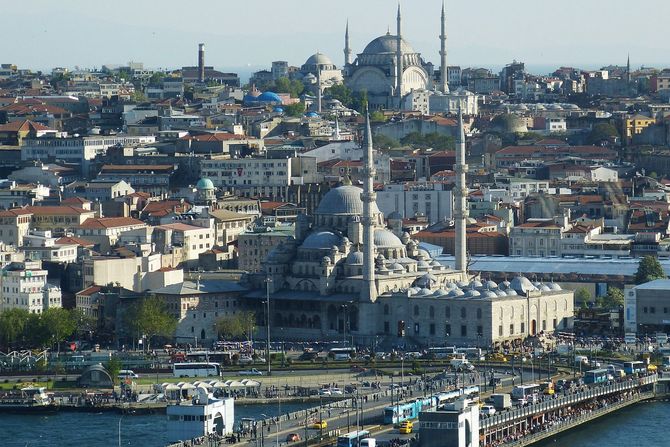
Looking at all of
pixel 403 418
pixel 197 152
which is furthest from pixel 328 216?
pixel 197 152

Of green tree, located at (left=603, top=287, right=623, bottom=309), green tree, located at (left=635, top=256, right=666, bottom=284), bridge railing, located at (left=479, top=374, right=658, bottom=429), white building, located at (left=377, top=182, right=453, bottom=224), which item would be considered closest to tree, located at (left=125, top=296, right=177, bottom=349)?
green tree, located at (left=603, top=287, right=623, bottom=309)

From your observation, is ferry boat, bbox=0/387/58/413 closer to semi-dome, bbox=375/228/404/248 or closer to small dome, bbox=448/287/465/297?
small dome, bbox=448/287/465/297

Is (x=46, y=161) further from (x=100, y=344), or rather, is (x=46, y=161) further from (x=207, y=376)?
(x=207, y=376)

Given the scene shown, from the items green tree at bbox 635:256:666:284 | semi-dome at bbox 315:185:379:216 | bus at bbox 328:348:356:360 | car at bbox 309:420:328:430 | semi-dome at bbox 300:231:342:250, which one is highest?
semi-dome at bbox 315:185:379:216

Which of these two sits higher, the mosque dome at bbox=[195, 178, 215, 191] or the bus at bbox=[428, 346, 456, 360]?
the mosque dome at bbox=[195, 178, 215, 191]

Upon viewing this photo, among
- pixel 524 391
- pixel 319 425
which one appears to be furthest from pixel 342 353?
pixel 319 425

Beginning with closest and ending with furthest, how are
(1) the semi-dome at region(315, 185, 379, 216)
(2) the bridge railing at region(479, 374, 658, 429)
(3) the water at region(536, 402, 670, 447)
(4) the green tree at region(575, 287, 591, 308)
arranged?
1. (2) the bridge railing at region(479, 374, 658, 429)
2. (3) the water at region(536, 402, 670, 447)
3. (1) the semi-dome at region(315, 185, 379, 216)
4. (4) the green tree at region(575, 287, 591, 308)

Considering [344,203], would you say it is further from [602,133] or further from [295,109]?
[295,109]
